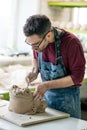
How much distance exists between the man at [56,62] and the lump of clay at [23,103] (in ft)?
0.18

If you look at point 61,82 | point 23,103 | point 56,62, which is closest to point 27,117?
point 23,103

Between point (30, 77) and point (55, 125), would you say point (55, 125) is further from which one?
point (30, 77)

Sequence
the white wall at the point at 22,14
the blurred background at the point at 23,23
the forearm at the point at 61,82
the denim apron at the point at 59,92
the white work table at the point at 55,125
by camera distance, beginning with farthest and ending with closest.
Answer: the white wall at the point at 22,14 → the blurred background at the point at 23,23 → the denim apron at the point at 59,92 → the forearm at the point at 61,82 → the white work table at the point at 55,125

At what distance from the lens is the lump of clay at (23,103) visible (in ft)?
6.75

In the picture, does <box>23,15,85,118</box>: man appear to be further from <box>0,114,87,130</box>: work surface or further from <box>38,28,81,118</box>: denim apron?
<box>0,114,87,130</box>: work surface

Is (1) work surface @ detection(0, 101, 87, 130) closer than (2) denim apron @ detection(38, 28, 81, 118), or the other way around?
(1) work surface @ detection(0, 101, 87, 130)

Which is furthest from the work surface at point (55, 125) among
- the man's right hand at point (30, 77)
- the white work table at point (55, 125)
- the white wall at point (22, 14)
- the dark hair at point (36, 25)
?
the white wall at point (22, 14)

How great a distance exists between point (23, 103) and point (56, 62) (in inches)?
15.9

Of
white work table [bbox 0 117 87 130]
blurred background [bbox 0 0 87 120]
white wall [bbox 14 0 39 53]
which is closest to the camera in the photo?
white work table [bbox 0 117 87 130]

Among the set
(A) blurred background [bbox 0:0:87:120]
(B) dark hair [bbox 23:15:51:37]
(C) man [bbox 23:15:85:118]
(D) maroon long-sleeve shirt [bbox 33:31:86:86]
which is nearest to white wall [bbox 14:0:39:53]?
(A) blurred background [bbox 0:0:87:120]

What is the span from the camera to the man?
206 centimetres

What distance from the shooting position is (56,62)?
227cm

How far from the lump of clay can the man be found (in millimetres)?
54

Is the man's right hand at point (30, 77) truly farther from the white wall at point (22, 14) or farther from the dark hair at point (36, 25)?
the white wall at point (22, 14)
